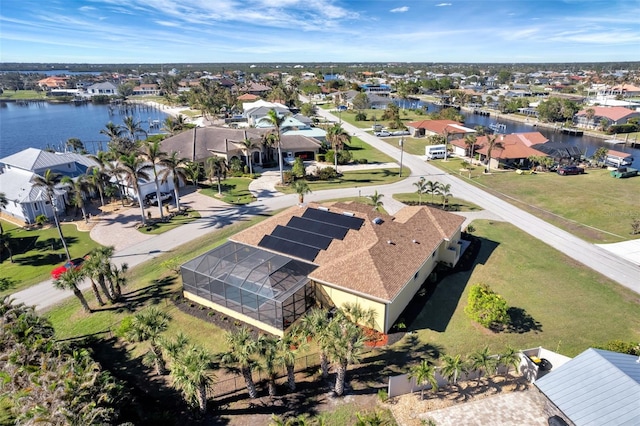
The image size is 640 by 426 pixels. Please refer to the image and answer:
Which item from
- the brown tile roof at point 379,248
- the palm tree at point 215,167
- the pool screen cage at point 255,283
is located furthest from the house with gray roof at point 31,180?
the brown tile roof at point 379,248

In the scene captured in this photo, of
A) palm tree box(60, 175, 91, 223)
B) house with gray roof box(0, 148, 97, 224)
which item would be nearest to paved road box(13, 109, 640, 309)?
palm tree box(60, 175, 91, 223)

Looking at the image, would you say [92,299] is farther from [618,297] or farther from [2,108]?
[2,108]

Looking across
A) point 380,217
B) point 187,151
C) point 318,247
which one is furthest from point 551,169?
point 187,151

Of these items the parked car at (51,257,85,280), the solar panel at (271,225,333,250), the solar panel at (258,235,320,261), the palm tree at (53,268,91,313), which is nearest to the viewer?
the palm tree at (53,268,91,313)

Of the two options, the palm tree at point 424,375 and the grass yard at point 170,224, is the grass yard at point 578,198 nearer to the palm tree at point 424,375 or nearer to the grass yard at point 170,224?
the palm tree at point 424,375

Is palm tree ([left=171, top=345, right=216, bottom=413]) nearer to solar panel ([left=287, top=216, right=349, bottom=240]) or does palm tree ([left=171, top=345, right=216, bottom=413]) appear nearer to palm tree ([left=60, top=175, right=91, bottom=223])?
solar panel ([left=287, top=216, right=349, bottom=240])

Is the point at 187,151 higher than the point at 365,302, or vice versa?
the point at 187,151

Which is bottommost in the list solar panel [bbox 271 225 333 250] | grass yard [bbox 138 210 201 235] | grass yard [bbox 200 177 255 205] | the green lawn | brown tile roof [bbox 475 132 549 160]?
the green lawn
